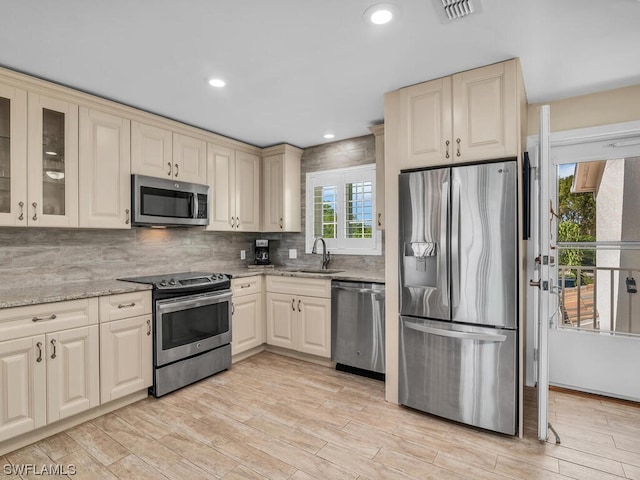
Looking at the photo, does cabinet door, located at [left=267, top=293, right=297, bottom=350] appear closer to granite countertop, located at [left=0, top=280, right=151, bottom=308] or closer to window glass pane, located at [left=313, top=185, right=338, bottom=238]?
window glass pane, located at [left=313, top=185, right=338, bottom=238]

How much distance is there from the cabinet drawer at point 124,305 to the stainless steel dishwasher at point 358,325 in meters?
1.61

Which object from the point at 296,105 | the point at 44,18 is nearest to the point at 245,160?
the point at 296,105

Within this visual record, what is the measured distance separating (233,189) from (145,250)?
112cm

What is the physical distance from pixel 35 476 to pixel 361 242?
307 centimetres

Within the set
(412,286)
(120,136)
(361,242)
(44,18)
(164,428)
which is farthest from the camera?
(361,242)

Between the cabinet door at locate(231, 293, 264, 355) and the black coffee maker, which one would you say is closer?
the cabinet door at locate(231, 293, 264, 355)

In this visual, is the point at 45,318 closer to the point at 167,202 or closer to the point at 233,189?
the point at 167,202

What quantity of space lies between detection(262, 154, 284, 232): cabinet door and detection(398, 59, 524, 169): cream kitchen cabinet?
1.86 meters

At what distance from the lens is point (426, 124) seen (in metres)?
2.48

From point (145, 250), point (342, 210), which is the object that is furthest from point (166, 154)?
point (342, 210)

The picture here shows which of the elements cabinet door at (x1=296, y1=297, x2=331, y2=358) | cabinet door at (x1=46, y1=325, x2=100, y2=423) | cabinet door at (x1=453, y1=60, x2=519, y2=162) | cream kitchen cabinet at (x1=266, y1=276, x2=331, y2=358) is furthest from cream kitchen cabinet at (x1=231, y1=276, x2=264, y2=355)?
cabinet door at (x1=453, y1=60, x2=519, y2=162)

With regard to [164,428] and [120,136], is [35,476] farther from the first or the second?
[120,136]

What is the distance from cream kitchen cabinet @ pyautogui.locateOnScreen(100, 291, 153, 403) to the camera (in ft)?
8.05

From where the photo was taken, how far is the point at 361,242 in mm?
3830
